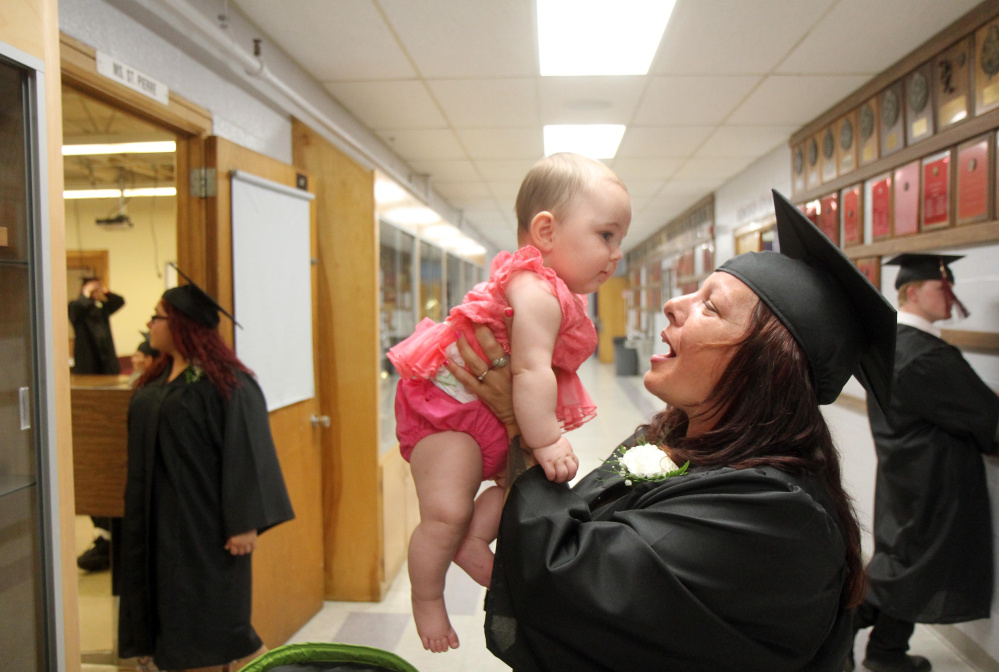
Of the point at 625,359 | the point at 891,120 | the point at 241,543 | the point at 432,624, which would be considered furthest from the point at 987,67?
the point at 625,359

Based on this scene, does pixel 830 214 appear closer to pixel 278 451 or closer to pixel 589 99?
pixel 589 99

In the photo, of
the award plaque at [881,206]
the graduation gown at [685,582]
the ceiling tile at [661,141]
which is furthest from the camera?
the ceiling tile at [661,141]

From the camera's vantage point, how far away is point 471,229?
11148 millimetres

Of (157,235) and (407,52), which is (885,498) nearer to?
(407,52)

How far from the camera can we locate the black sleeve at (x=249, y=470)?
2291mm

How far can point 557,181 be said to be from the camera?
1.26 meters

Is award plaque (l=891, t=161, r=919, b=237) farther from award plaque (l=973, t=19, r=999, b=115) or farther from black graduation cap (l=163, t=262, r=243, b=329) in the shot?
black graduation cap (l=163, t=262, r=243, b=329)

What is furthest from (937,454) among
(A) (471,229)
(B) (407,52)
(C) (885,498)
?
(A) (471,229)

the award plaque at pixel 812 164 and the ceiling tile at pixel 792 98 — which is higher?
the ceiling tile at pixel 792 98

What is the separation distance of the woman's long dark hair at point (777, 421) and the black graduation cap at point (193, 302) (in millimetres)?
1946

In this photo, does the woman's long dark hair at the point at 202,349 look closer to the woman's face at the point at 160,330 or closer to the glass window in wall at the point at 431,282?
the woman's face at the point at 160,330

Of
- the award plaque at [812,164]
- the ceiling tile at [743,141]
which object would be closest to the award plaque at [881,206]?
the award plaque at [812,164]

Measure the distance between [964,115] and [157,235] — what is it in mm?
7656

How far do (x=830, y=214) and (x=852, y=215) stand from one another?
0.31m
